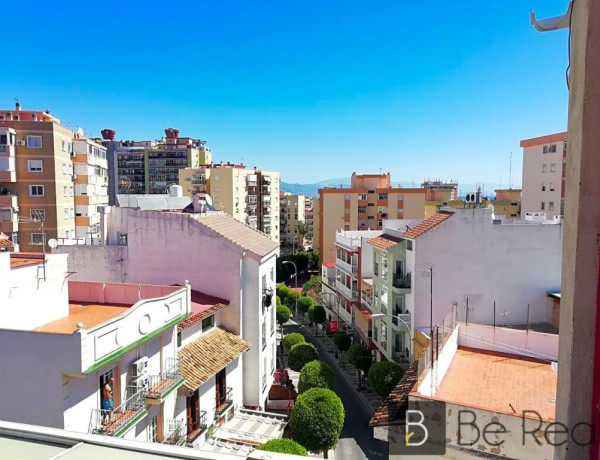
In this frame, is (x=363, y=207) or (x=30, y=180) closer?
(x=30, y=180)

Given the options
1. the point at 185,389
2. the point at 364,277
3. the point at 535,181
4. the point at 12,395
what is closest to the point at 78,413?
the point at 12,395

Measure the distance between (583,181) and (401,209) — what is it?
73.5 meters

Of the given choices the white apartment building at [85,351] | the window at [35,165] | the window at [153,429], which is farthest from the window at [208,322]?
the window at [35,165]

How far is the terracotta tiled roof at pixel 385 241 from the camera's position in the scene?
32531mm

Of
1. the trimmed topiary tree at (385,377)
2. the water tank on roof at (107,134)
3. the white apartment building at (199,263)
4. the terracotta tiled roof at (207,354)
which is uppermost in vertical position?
the water tank on roof at (107,134)

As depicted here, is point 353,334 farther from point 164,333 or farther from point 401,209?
point 401,209

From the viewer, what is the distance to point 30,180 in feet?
155

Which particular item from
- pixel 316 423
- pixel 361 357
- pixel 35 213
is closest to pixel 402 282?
pixel 361 357

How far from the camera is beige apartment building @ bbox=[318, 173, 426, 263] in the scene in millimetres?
75812

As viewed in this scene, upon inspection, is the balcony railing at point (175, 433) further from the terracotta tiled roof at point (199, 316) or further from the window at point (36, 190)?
the window at point (36, 190)

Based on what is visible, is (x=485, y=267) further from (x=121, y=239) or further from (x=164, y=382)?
(x=121, y=239)

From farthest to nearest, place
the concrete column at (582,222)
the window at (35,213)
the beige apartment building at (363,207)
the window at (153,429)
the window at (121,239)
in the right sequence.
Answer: the beige apartment building at (363,207) → the window at (35,213) → the window at (121,239) → the window at (153,429) → the concrete column at (582,222)

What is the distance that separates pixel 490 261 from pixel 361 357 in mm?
13269

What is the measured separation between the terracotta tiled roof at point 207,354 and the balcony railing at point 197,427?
6.55 ft
